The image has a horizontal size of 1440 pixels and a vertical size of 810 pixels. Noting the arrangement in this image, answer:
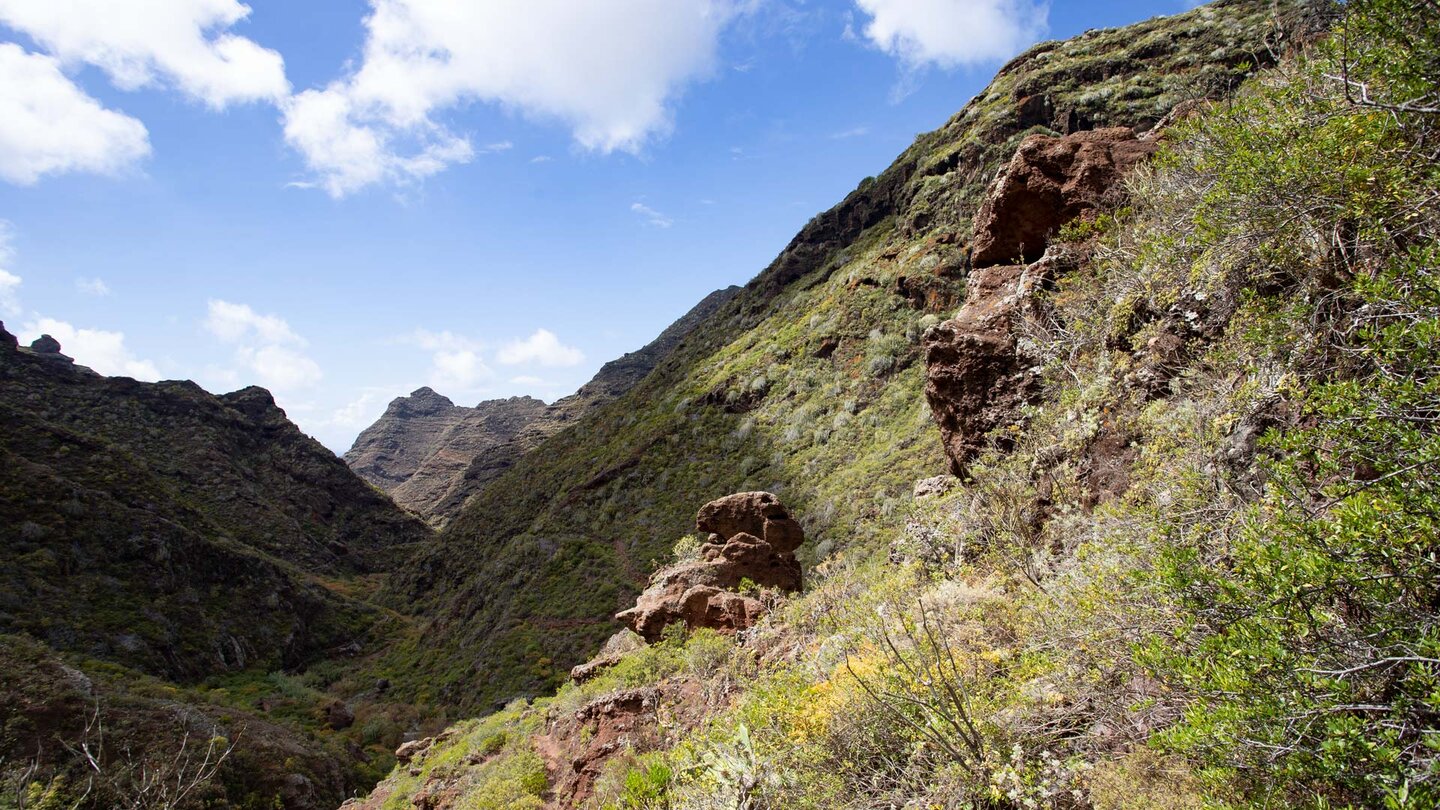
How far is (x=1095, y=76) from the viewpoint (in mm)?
32906

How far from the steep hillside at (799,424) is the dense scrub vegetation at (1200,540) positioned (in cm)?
977

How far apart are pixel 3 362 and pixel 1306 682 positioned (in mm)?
66622

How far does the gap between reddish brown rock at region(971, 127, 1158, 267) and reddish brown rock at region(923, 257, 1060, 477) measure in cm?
55

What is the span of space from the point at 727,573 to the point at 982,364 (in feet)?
21.0

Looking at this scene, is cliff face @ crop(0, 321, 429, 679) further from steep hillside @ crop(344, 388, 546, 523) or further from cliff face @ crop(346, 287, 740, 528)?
steep hillside @ crop(344, 388, 546, 523)

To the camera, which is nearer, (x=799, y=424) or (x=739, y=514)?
(x=739, y=514)

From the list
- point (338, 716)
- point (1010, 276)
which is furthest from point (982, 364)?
point (338, 716)

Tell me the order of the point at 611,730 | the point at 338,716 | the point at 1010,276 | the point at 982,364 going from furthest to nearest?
the point at 338,716 < the point at 1010,276 < the point at 982,364 < the point at 611,730

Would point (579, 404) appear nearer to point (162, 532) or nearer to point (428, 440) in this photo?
point (428, 440)

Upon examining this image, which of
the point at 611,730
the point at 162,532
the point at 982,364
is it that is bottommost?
the point at 611,730

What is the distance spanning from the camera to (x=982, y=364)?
8.45 metres

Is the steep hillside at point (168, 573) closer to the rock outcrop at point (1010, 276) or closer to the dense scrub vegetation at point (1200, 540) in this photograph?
the dense scrub vegetation at point (1200, 540)

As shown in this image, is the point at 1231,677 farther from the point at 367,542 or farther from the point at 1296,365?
the point at 367,542

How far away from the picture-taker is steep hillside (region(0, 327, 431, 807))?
15.0m
